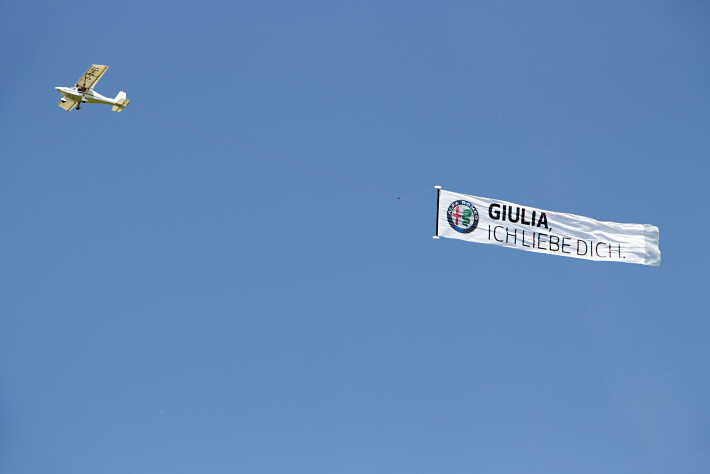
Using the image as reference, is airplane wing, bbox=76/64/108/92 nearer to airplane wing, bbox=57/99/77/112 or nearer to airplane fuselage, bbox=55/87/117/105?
airplane fuselage, bbox=55/87/117/105

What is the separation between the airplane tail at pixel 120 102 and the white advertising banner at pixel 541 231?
49.0 ft

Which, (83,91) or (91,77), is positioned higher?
(91,77)

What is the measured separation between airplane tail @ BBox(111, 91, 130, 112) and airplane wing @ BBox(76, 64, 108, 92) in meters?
1.74

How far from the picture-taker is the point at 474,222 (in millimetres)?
35281

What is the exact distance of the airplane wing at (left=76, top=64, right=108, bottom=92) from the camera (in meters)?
33.0

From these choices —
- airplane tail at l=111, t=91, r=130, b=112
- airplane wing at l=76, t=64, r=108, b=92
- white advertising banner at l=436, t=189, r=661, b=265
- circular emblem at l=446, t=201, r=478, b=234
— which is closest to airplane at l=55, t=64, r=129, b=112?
airplane wing at l=76, t=64, r=108, b=92

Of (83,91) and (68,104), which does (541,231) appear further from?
(68,104)

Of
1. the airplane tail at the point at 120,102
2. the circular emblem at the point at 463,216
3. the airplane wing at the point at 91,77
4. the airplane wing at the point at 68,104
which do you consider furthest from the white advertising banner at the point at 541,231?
the airplane wing at the point at 68,104

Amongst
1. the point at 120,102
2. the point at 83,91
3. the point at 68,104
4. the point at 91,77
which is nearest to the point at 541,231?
the point at 120,102

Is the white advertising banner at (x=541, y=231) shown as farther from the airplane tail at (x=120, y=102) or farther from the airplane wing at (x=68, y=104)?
the airplane wing at (x=68, y=104)

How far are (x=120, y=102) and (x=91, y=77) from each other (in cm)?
218

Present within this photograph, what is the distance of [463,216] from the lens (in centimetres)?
3497

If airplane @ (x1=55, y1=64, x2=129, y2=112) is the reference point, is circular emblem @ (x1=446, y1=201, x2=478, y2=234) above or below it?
below

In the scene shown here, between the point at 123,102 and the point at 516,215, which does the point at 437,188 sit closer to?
the point at 516,215
